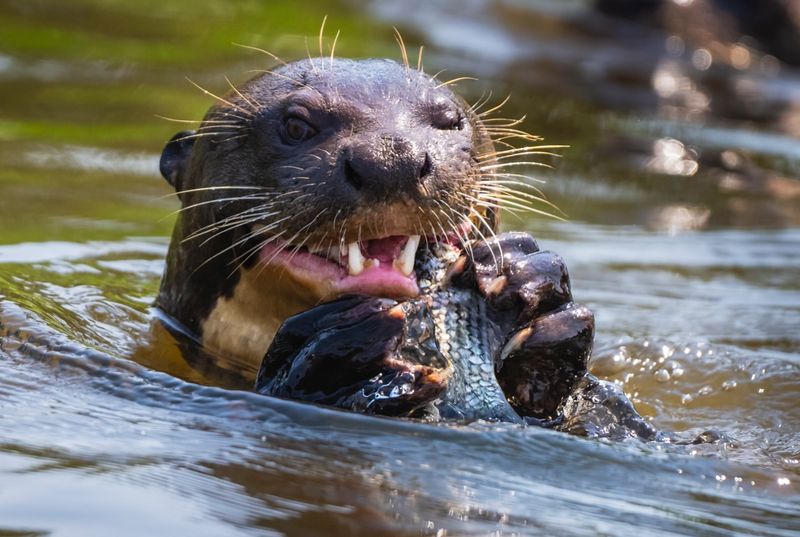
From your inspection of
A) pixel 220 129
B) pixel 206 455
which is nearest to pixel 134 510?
pixel 206 455

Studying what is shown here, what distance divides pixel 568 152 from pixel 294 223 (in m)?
5.41

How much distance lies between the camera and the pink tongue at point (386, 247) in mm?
3971

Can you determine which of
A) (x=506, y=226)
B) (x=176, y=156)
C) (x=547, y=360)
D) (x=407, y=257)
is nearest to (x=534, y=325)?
(x=547, y=360)

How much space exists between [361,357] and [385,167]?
18.6 inches

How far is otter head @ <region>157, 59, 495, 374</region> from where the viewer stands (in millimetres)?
3840

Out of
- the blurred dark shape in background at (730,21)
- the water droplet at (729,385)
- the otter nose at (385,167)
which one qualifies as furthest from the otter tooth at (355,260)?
the blurred dark shape in background at (730,21)

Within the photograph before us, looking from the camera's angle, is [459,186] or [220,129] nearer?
[459,186]

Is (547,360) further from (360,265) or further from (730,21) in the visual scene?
(730,21)

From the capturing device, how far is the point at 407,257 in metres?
3.94

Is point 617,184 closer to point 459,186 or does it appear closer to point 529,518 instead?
point 459,186

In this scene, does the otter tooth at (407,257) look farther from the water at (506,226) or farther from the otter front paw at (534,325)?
the water at (506,226)

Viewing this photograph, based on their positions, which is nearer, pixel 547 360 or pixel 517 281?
pixel 547 360

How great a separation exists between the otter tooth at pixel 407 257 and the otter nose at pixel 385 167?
0.60 ft

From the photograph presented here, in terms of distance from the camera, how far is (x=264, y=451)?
134 inches
